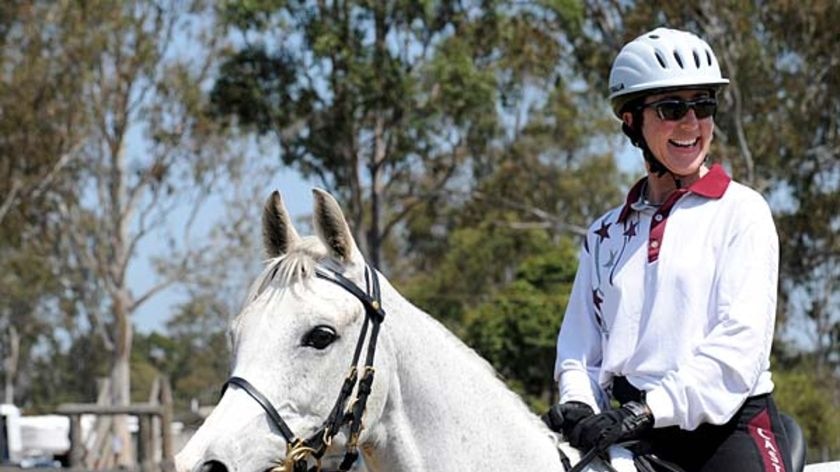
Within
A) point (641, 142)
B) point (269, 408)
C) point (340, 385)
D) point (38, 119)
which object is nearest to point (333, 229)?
point (340, 385)

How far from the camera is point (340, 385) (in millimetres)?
3604

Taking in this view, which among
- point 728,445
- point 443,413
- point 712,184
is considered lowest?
point 728,445

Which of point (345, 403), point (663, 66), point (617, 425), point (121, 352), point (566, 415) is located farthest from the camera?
point (121, 352)

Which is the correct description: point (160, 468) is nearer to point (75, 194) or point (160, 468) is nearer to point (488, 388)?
point (488, 388)

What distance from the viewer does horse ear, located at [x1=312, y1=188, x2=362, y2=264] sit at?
11.9 feet

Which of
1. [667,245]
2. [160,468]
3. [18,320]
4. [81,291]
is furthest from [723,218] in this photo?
[18,320]

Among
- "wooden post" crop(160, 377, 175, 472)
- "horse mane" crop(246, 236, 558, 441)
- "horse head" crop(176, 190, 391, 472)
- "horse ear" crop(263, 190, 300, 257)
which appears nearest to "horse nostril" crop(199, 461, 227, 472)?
"horse head" crop(176, 190, 391, 472)

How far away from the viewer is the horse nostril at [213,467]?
3.33 meters

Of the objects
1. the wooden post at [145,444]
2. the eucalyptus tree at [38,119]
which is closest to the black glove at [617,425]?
the wooden post at [145,444]

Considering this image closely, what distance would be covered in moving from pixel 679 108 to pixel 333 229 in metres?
1.15

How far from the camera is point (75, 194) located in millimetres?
40062

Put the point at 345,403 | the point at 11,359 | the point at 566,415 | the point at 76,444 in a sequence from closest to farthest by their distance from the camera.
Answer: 1. the point at 345,403
2. the point at 566,415
3. the point at 76,444
4. the point at 11,359

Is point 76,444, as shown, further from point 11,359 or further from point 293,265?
point 11,359

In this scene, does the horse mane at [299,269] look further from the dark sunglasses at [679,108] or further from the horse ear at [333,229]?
the dark sunglasses at [679,108]
